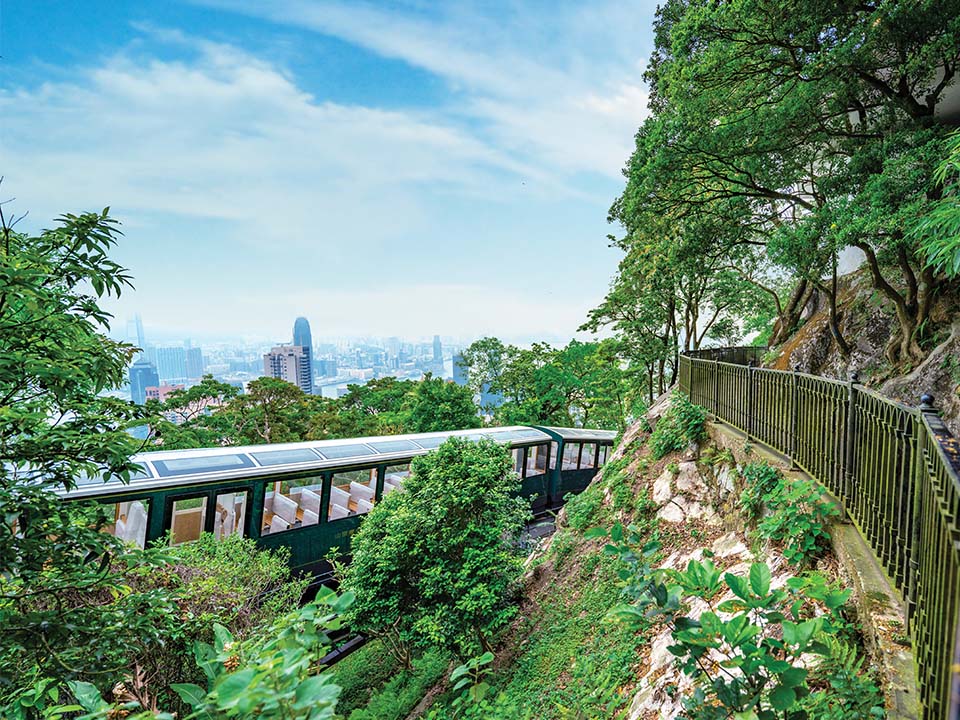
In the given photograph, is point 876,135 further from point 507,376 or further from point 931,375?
point 507,376

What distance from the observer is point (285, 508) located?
9047 mm

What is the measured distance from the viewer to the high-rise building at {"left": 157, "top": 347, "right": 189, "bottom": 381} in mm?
58594

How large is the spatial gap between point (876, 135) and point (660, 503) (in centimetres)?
706

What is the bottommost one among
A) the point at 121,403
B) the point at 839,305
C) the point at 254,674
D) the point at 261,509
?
the point at 261,509

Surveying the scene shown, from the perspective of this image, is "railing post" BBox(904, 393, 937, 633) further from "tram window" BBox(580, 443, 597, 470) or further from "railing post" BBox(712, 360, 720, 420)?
"tram window" BBox(580, 443, 597, 470)

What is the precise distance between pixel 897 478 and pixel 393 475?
9.46m

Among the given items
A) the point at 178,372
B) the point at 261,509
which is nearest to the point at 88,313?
the point at 261,509

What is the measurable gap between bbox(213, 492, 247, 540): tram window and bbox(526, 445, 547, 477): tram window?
798 cm

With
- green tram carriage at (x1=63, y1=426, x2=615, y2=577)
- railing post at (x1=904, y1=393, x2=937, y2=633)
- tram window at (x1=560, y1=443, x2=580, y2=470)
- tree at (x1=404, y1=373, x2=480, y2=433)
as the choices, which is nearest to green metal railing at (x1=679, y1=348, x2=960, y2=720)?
railing post at (x1=904, y1=393, x2=937, y2=633)

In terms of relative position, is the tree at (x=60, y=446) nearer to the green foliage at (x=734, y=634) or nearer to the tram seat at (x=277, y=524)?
the green foliage at (x=734, y=634)

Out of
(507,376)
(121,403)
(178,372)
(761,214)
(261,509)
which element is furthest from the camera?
(178,372)

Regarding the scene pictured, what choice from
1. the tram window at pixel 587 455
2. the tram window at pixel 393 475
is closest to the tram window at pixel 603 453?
the tram window at pixel 587 455

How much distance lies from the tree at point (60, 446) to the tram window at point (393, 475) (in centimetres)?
750

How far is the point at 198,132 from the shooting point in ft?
155
